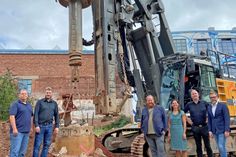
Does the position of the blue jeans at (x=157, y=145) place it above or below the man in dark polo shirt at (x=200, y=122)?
below

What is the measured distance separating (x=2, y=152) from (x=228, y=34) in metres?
30.8

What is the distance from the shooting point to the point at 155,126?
541 centimetres

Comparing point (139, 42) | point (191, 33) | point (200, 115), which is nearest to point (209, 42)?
point (191, 33)

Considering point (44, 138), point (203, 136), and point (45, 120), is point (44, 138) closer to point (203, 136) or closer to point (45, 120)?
point (45, 120)

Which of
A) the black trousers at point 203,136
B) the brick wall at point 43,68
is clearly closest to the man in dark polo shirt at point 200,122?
the black trousers at point 203,136

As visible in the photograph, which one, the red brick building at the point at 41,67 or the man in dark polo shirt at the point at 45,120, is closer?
the man in dark polo shirt at the point at 45,120

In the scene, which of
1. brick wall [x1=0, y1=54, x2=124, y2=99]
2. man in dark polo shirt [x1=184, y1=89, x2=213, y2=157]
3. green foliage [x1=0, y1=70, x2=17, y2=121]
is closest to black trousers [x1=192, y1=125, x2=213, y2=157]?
man in dark polo shirt [x1=184, y1=89, x2=213, y2=157]

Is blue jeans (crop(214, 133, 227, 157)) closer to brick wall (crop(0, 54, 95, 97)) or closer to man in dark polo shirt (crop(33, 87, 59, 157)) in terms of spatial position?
man in dark polo shirt (crop(33, 87, 59, 157))

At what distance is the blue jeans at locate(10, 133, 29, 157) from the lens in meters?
4.95

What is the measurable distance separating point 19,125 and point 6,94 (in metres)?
8.00

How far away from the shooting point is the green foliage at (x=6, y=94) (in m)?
11.8

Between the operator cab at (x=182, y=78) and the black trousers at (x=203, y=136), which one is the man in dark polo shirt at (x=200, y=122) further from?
the operator cab at (x=182, y=78)

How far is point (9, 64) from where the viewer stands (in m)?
25.1

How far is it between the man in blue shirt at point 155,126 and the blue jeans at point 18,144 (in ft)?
7.38
